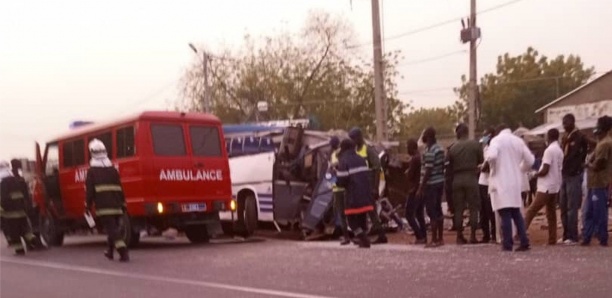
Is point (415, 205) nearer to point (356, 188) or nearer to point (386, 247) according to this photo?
point (386, 247)

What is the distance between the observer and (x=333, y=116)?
153 ft

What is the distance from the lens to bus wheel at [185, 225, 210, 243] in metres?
17.8

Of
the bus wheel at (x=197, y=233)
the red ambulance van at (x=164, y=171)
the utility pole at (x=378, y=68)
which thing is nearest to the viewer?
the red ambulance van at (x=164, y=171)

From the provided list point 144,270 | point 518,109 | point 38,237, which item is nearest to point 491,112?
point 518,109

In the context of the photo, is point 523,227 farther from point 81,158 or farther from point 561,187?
point 81,158

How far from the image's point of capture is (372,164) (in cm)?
1463

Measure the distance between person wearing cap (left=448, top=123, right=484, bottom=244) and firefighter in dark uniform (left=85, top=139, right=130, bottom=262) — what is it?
16.2 feet

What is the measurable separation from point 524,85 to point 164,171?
5635 cm

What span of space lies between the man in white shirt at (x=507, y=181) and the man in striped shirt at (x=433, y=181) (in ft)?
4.00

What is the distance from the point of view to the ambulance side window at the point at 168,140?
16.3 m

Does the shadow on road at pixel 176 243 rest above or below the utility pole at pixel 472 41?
below

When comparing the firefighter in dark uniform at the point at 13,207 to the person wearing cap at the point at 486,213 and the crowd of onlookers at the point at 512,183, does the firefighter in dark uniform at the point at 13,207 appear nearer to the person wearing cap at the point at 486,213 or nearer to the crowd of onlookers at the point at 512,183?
the crowd of onlookers at the point at 512,183

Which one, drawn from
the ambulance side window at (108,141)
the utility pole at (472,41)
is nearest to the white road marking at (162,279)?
the ambulance side window at (108,141)

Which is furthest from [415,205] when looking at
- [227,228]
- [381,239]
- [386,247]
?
[227,228]
